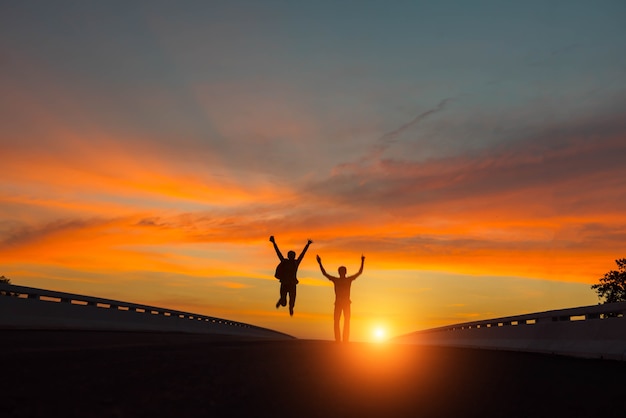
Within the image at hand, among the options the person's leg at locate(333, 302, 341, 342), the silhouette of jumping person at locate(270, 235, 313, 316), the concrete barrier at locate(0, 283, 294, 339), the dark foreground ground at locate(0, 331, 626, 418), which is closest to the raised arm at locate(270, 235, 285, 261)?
the silhouette of jumping person at locate(270, 235, 313, 316)

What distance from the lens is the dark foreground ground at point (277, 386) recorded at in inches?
301

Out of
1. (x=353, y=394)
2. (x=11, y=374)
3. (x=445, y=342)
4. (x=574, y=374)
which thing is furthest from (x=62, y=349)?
(x=445, y=342)

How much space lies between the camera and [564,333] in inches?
740

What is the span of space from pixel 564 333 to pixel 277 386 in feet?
37.0

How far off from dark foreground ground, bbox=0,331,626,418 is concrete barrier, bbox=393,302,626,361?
9.55ft

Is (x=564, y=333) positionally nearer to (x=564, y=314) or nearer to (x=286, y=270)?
(x=564, y=314)

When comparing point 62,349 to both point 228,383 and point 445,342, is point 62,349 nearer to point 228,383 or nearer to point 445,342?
point 228,383

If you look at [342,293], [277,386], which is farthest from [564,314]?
[277,386]

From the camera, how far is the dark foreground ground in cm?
764

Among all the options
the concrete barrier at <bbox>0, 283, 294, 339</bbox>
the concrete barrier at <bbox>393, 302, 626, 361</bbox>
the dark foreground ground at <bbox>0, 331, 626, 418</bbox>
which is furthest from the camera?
the concrete barrier at <bbox>0, 283, 294, 339</bbox>

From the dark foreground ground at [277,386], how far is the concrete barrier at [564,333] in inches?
115

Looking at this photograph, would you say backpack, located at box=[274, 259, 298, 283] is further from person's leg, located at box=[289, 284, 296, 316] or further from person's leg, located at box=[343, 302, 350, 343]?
person's leg, located at box=[343, 302, 350, 343]

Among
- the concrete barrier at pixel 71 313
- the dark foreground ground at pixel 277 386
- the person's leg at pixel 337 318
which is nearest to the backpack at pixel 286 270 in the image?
the person's leg at pixel 337 318

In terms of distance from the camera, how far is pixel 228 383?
9.22m
